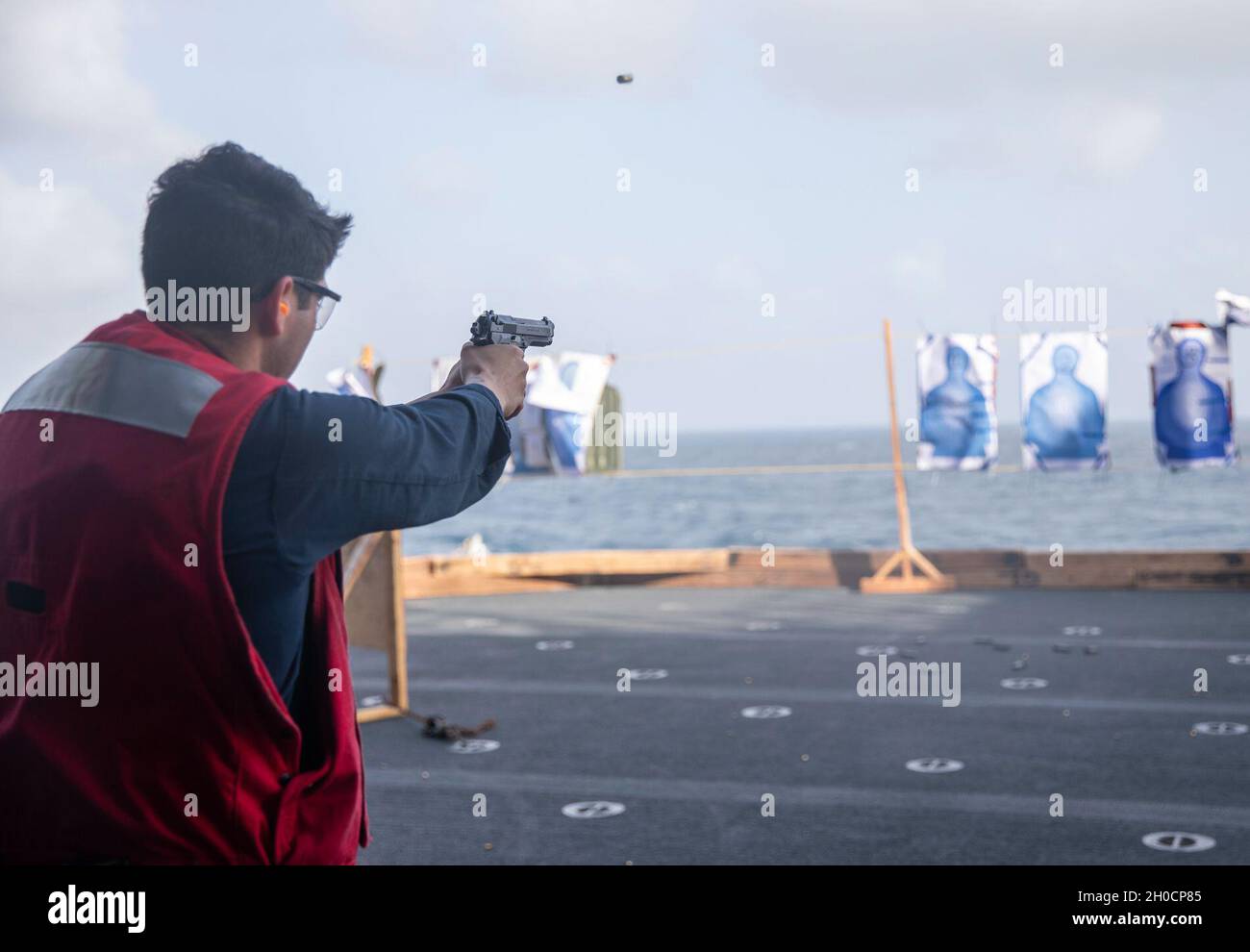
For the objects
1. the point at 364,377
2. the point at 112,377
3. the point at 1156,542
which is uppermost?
the point at 364,377

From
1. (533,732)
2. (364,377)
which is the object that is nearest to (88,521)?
(533,732)

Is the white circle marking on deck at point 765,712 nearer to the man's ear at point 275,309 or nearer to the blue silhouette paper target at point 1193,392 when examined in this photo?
the man's ear at point 275,309

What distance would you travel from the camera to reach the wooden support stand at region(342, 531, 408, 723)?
21.0 feet

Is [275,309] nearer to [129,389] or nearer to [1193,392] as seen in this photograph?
[129,389]

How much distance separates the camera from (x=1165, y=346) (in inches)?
408

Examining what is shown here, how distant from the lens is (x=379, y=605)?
6.58m

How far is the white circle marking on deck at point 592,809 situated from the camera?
4.62 metres

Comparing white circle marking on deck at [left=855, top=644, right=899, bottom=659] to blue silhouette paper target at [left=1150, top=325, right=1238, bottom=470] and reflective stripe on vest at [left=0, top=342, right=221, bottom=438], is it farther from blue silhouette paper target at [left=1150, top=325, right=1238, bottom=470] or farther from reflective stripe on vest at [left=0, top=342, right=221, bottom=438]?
reflective stripe on vest at [left=0, top=342, right=221, bottom=438]

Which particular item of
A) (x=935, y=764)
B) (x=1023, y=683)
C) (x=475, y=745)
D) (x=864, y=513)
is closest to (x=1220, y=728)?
(x=1023, y=683)

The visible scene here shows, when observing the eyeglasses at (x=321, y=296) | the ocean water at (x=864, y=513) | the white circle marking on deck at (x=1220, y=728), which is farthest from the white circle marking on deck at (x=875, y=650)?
the ocean water at (x=864, y=513)

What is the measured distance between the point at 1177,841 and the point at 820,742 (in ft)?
5.91
